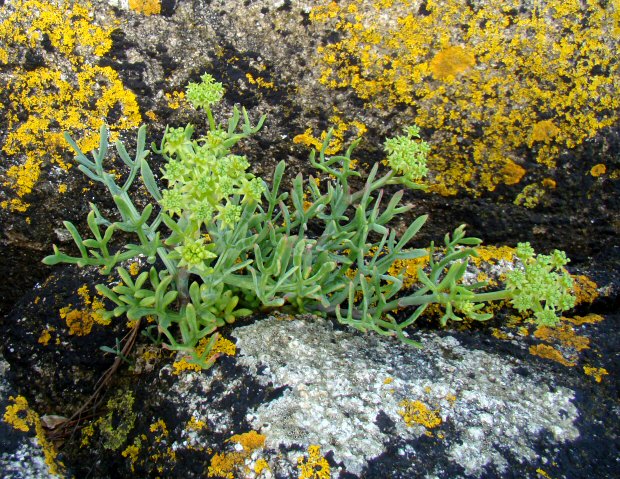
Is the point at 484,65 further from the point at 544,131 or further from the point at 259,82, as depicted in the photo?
the point at 259,82

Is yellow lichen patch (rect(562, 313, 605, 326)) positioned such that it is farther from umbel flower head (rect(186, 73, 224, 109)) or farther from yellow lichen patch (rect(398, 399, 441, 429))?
umbel flower head (rect(186, 73, 224, 109))

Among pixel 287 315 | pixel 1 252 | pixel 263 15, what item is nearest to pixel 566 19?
pixel 263 15

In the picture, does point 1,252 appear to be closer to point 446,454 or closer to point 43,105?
point 43,105

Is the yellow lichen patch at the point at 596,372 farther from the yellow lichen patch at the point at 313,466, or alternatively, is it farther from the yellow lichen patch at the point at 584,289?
the yellow lichen patch at the point at 313,466

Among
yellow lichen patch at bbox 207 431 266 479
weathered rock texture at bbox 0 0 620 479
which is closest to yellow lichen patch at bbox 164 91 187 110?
weathered rock texture at bbox 0 0 620 479

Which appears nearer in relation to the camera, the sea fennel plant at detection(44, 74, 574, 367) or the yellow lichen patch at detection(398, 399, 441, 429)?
the sea fennel plant at detection(44, 74, 574, 367)

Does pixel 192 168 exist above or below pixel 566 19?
below
